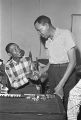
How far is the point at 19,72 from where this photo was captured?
10.7ft

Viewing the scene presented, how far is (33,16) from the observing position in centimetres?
390

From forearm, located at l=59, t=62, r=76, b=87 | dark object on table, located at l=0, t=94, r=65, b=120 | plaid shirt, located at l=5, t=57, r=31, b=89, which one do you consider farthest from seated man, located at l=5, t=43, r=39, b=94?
dark object on table, located at l=0, t=94, r=65, b=120

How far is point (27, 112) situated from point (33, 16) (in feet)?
7.68

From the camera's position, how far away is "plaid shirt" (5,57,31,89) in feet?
10.4

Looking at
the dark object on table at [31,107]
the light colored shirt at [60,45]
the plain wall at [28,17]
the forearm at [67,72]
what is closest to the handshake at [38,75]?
the light colored shirt at [60,45]

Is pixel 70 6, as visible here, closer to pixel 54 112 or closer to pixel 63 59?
pixel 63 59

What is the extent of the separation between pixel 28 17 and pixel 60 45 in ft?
4.65

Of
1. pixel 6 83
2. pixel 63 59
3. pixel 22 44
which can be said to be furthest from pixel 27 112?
pixel 22 44

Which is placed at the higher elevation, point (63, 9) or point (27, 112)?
point (63, 9)

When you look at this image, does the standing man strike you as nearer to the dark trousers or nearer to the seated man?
the dark trousers

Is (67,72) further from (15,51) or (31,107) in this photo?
(15,51)

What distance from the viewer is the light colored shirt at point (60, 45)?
2.59m

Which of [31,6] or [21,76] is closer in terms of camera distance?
[21,76]

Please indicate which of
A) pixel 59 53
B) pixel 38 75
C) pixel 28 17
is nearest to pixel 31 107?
pixel 59 53
